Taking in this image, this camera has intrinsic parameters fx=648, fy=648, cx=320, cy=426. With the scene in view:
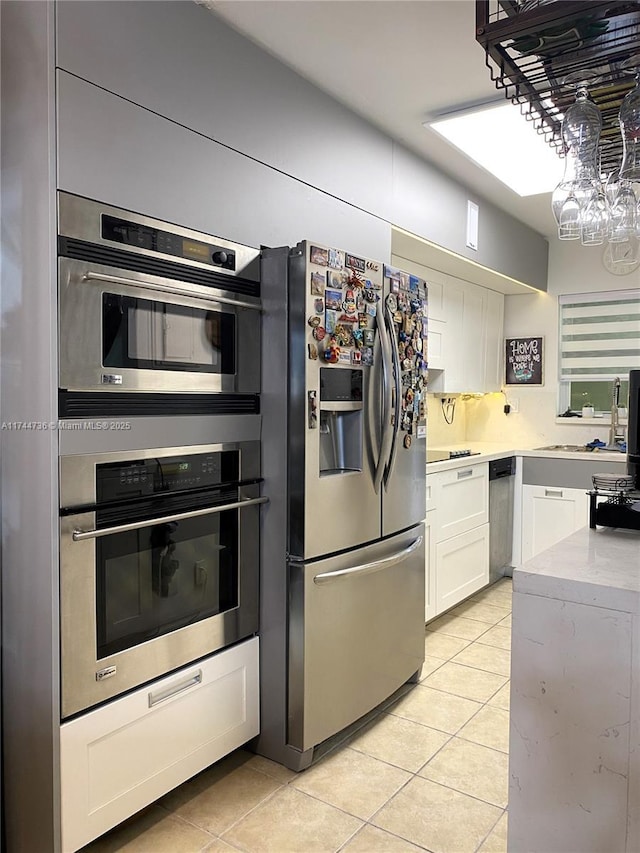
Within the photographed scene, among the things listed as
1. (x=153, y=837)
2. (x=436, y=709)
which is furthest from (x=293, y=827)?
(x=436, y=709)

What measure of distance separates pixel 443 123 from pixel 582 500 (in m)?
2.61

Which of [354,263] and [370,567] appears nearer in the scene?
[354,263]

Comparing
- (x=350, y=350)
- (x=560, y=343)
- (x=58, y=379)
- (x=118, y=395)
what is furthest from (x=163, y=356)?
(x=560, y=343)

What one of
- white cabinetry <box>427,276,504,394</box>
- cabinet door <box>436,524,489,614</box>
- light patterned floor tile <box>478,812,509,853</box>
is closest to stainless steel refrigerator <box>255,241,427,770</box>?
light patterned floor tile <box>478,812,509,853</box>

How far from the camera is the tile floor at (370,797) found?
1898mm

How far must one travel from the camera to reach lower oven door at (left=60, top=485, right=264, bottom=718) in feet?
5.57

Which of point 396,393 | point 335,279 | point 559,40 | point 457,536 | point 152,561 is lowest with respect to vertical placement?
point 457,536

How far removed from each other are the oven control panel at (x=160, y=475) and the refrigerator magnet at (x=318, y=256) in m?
0.72

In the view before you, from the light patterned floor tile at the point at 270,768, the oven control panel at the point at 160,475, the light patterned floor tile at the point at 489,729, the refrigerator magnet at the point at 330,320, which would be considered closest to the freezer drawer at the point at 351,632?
the light patterned floor tile at the point at 270,768

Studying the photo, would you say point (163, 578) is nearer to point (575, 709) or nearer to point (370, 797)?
point (370, 797)

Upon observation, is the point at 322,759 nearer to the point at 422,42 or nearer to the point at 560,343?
the point at 422,42

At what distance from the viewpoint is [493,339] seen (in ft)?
16.4

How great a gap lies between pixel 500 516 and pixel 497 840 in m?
2.66

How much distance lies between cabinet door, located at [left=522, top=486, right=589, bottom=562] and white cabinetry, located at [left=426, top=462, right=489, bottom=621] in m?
0.51
